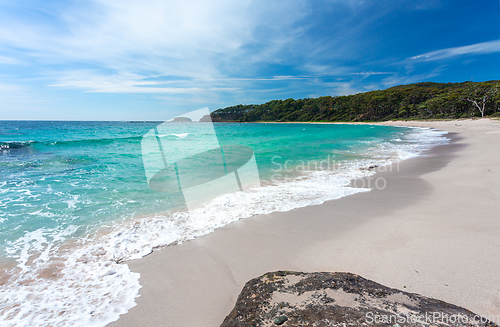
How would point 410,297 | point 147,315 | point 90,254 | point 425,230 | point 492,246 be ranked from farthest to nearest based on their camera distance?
1. point 425,230
2. point 90,254
3. point 492,246
4. point 147,315
5. point 410,297

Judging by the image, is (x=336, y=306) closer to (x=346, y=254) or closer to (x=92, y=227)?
(x=346, y=254)

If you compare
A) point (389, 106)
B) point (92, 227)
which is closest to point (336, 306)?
point (92, 227)

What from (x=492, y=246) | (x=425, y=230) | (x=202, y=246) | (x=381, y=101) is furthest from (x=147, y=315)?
(x=381, y=101)

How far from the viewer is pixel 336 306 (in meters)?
1.73

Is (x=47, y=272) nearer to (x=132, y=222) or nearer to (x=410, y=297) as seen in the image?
(x=132, y=222)

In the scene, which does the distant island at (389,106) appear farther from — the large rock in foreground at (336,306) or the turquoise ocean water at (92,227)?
the large rock in foreground at (336,306)

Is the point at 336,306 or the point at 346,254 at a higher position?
the point at 336,306

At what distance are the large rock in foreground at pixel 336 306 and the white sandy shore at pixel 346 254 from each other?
0.38 metres

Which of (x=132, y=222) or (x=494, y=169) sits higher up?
(x=132, y=222)

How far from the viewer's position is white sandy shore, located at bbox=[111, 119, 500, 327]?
7.13 feet

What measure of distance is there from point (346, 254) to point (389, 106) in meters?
94.0

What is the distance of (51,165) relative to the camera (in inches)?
402

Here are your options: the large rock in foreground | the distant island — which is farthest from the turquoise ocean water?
the distant island

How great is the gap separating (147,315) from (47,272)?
1839 mm
